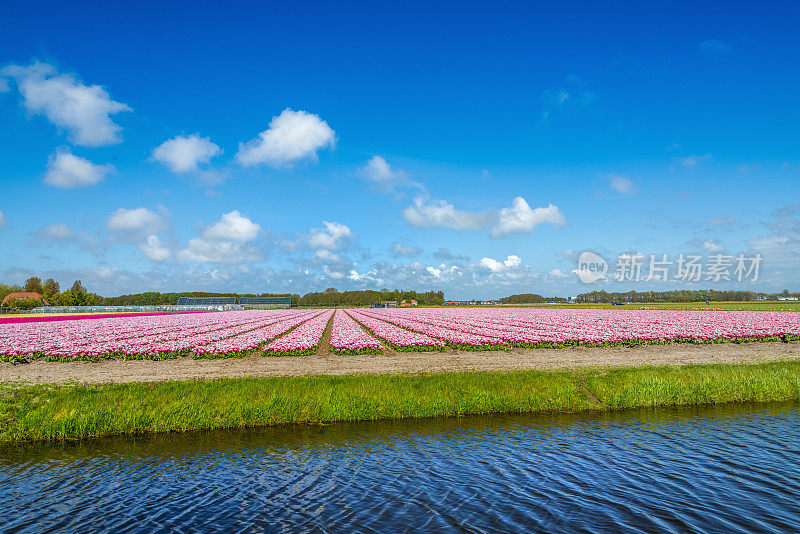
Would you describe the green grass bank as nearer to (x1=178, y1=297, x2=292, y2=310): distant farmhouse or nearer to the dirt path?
the dirt path

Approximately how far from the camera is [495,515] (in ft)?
25.6

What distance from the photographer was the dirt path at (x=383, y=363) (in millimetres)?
20422

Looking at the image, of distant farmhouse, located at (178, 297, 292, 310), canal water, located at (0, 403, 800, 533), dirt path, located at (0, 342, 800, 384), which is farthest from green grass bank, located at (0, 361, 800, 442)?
distant farmhouse, located at (178, 297, 292, 310)

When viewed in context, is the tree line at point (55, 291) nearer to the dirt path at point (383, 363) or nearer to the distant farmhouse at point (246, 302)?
the distant farmhouse at point (246, 302)

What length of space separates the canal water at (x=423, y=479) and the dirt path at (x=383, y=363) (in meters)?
7.50

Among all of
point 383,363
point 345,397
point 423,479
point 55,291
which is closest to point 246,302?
point 55,291

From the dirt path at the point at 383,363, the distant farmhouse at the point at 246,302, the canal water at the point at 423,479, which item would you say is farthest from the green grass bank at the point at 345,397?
the distant farmhouse at the point at 246,302

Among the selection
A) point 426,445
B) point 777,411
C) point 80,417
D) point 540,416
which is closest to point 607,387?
point 540,416

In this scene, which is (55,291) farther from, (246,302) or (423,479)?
(423,479)

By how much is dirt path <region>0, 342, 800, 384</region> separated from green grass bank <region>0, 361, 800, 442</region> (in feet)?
10.0

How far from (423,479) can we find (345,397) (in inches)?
244

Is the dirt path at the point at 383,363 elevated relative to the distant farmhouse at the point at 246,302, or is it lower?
elevated

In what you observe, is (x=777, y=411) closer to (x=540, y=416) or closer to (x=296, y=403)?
(x=540, y=416)

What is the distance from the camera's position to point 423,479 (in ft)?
31.0
